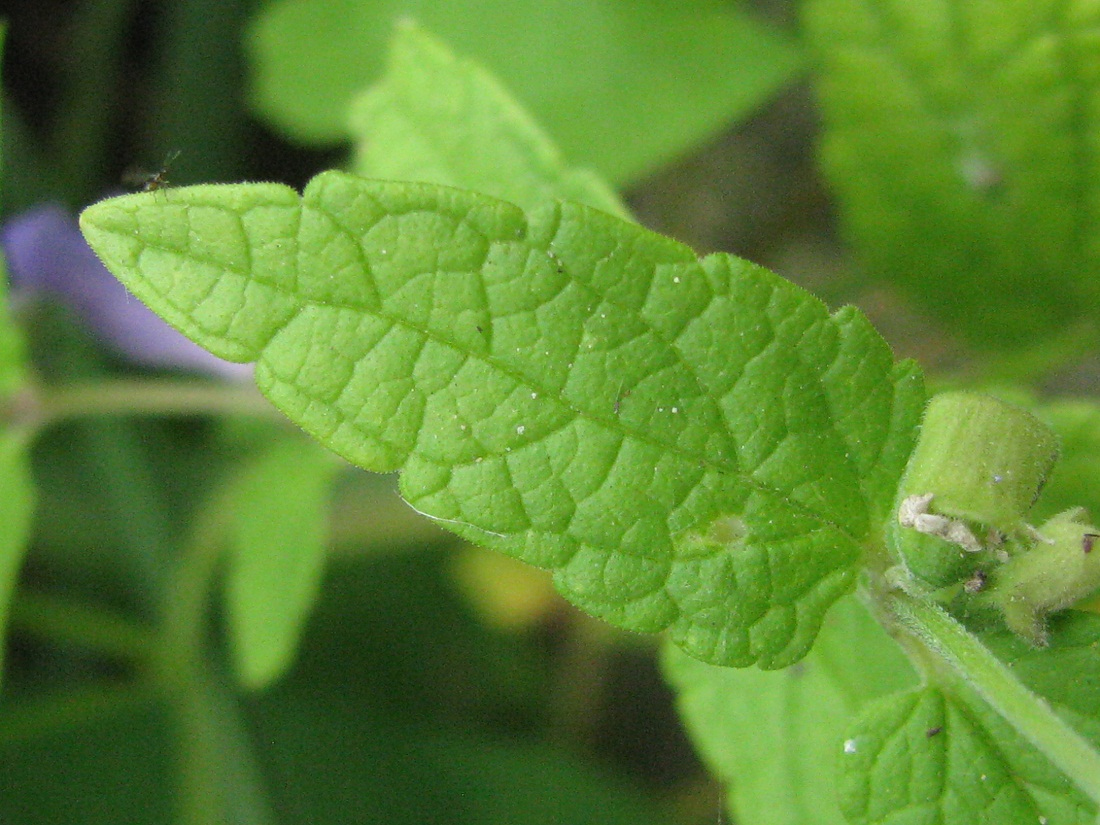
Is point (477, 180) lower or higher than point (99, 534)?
higher

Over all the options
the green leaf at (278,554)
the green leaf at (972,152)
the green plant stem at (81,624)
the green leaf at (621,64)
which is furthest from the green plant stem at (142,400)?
the green leaf at (972,152)

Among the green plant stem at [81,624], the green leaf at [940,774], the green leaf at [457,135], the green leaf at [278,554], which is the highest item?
the green leaf at [457,135]

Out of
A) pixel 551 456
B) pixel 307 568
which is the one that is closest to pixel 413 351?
pixel 551 456

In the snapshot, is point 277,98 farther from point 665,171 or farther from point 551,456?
point 551,456

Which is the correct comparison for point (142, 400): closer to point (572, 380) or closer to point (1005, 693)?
point (572, 380)

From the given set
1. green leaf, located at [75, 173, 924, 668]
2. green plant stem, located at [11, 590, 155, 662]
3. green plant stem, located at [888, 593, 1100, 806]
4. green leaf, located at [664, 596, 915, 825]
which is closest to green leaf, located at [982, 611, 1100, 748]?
green plant stem, located at [888, 593, 1100, 806]

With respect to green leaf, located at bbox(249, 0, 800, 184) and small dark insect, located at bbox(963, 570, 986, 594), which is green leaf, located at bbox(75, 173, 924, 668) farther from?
green leaf, located at bbox(249, 0, 800, 184)

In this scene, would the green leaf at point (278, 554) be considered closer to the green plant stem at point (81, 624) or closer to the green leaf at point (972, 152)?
the green plant stem at point (81, 624)

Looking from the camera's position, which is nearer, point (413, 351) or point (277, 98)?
point (413, 351)
